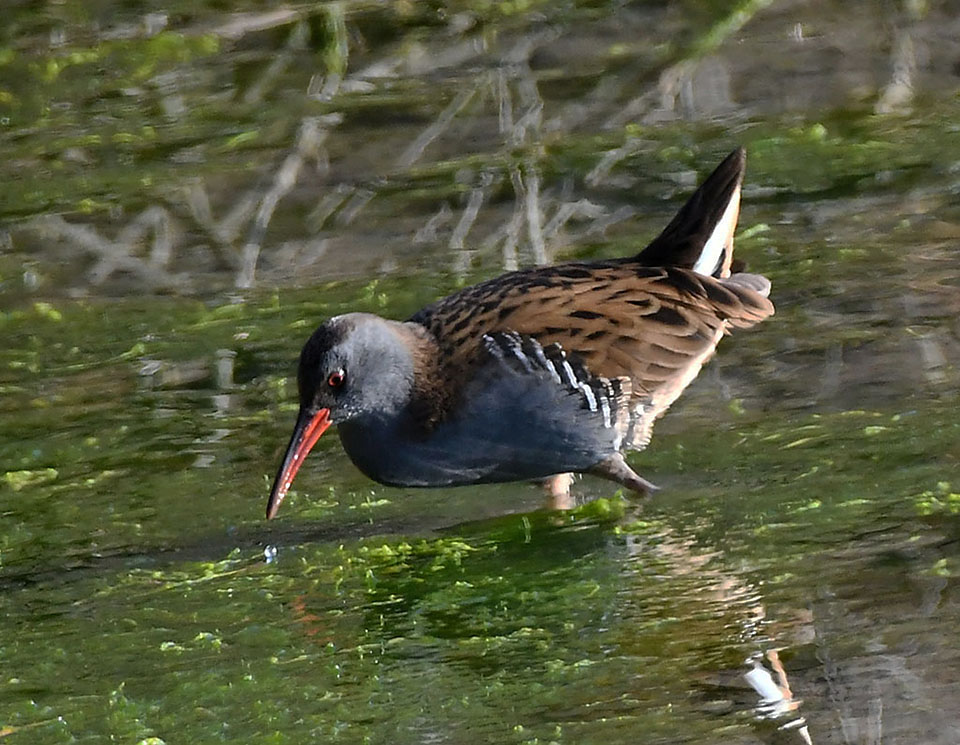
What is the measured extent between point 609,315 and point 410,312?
1.65 m

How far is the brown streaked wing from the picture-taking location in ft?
19.6

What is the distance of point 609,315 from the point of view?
6102mm

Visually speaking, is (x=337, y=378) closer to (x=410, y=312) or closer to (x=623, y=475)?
(x=623, y=475)

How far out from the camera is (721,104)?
945 centimetres

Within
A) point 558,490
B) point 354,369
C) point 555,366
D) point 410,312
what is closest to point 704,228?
point 555,366

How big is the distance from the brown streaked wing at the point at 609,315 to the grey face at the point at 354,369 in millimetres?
200

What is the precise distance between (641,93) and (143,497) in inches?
166

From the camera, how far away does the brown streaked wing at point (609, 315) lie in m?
5.98

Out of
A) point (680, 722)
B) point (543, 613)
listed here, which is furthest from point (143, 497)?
point (680, 722)

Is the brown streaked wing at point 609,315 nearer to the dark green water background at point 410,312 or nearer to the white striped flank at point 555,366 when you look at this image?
the white striped flank at point 555,366

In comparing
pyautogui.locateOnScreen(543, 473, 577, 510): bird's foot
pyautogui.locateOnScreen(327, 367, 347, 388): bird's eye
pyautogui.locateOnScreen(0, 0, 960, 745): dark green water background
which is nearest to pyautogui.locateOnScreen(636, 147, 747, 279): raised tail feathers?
pyautogui.locateOnScreen(0, 0, 960, 745): dark green water background

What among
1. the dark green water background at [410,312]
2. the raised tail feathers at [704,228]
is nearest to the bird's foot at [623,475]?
the dark green water background at [410,312]

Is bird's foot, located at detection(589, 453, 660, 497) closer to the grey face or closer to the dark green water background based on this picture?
the dark green water background

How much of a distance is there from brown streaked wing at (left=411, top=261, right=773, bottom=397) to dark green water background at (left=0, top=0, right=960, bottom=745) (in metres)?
0.36
